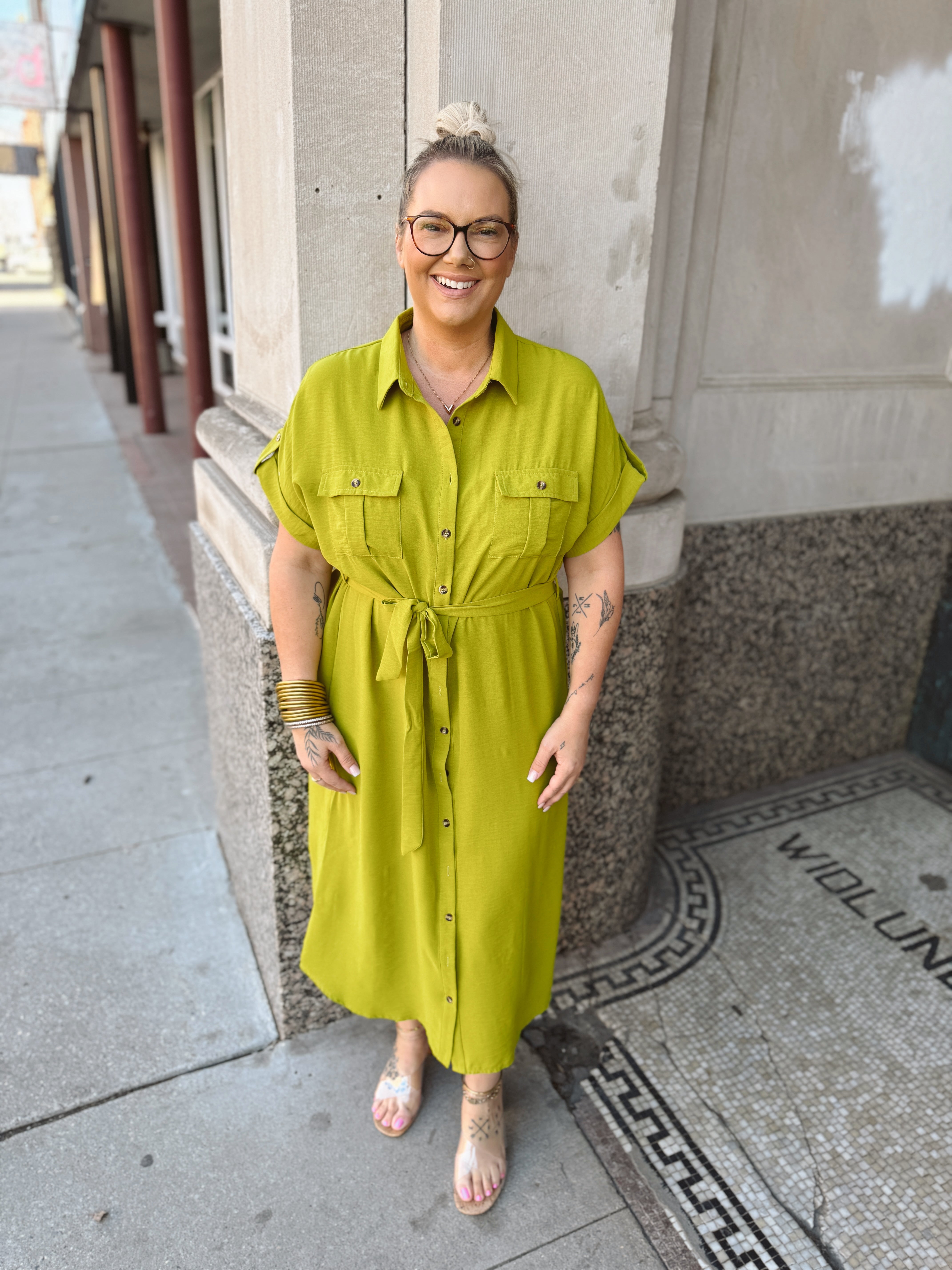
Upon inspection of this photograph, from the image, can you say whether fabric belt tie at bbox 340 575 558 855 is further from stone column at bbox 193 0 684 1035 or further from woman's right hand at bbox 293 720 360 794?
stone column at bbox 193 0 684 1035

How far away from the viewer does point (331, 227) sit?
1929 mm

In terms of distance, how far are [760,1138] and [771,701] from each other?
5.62ft

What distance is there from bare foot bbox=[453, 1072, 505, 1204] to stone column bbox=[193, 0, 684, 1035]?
554 mm

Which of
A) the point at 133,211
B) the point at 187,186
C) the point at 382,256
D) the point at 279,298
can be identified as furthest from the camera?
the point at 133,211

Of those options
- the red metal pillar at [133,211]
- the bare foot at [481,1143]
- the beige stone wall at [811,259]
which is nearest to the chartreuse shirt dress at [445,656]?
the bare foot at [481,1143]

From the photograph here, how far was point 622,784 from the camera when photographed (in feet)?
8.71

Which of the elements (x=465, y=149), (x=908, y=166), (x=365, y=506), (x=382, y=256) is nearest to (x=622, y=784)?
(x=365, y=506)

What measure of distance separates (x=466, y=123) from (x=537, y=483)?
2.01 feet

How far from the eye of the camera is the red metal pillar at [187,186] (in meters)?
4.68

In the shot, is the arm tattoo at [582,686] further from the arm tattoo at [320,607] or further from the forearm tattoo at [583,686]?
the arm tattoo at [320,607]

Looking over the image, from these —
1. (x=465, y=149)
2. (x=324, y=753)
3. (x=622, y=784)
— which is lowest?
(x=622, y=784)

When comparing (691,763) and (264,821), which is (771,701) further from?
(264,821)

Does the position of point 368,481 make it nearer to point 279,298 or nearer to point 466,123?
point 466,123

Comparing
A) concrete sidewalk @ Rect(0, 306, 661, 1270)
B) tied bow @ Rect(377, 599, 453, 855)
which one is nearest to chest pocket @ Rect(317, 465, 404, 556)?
tied bow @ Rect(377, 599, 453, 855)
